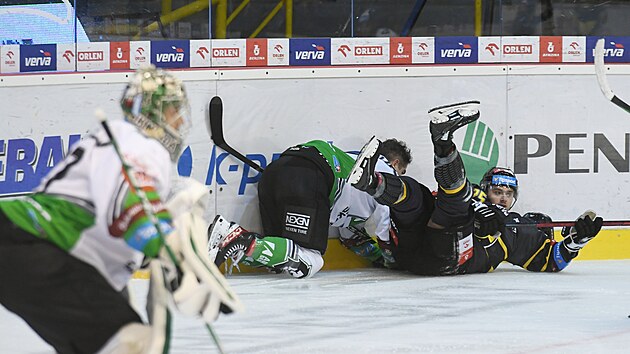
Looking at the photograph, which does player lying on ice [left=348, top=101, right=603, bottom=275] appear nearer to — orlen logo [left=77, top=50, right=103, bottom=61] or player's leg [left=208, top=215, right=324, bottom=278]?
player's leg [left=208, top=215, right=324, bottom=278]

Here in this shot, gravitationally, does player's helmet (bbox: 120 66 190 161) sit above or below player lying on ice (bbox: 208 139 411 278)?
above

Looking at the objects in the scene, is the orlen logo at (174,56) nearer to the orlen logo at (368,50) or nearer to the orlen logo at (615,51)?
the orlen logo at (368,50)

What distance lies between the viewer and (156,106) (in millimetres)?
2035

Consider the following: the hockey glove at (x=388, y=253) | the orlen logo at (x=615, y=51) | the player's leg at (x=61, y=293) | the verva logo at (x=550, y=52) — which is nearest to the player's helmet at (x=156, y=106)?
the player's leg at (x=61, y=293)

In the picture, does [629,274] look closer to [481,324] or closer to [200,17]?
[481,324]

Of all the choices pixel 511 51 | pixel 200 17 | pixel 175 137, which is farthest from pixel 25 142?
pixel 175 137

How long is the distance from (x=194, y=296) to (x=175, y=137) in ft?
1.10

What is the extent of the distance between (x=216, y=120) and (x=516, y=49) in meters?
1.54

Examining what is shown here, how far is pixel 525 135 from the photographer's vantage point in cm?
540

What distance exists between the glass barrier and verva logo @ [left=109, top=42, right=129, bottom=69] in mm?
49

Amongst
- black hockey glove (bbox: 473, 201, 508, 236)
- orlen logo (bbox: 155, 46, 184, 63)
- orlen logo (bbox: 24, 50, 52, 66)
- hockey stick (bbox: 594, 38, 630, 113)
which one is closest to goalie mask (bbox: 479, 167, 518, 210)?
black hockey glove (bbox: 473, 201, 508, 236)

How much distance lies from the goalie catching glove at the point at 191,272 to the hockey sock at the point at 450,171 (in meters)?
2.60

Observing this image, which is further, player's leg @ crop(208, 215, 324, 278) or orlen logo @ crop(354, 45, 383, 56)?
orlen logo @ crop(354, 45, 383, 56)

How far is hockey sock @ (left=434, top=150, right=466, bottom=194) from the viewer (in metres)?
4.52
